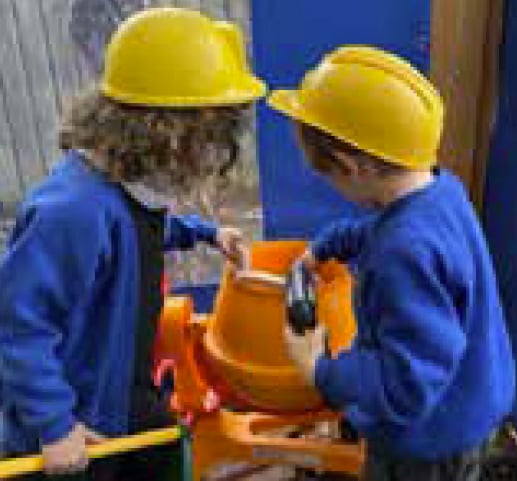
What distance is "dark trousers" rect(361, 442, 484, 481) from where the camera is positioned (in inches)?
52.8

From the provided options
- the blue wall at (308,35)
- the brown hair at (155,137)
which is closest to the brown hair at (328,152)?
the brown hair at (155,137)

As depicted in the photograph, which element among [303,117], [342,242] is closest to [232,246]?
[342,242]

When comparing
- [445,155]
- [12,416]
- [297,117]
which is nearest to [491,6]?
[445,155]

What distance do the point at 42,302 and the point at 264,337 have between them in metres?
0.52

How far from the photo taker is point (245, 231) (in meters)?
2.01

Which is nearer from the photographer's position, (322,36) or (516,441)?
(322,36)

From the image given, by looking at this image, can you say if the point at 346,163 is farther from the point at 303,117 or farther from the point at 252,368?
the point at 252,368

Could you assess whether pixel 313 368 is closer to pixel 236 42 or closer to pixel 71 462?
pixel 71 462

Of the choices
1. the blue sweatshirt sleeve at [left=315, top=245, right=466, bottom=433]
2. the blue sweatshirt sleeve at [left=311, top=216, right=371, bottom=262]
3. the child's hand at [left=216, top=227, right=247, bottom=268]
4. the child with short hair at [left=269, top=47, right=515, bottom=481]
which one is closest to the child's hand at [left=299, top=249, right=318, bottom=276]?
the blue sweatshirt sleeve at [left=311, top=216, right=371, bottom=262]

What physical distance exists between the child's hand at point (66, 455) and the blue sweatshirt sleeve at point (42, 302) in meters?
0.01

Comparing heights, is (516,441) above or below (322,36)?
below

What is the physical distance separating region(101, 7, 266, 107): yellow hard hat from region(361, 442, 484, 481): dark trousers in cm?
59

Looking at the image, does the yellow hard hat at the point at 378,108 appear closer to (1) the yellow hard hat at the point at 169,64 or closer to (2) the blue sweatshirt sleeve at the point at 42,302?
(1) the yellow hard hat at the point at 169,64

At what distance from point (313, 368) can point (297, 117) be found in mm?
348
